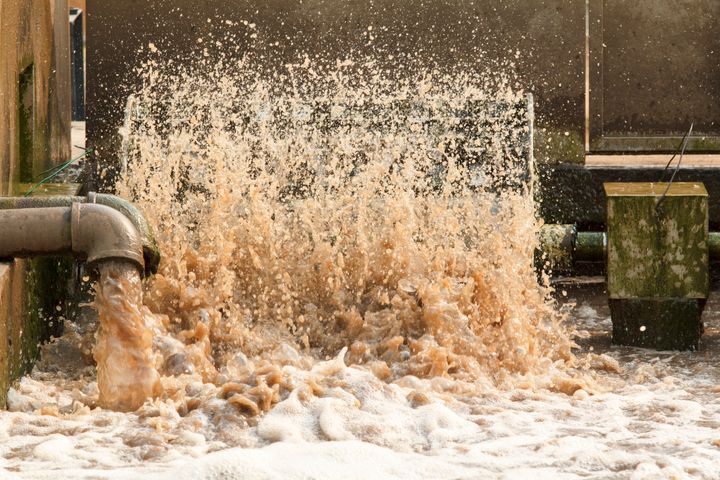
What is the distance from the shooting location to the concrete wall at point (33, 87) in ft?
23.4

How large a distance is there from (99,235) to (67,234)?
145 mm

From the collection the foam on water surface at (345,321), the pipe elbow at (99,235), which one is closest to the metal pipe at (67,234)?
the pipe elbow at (99,235)

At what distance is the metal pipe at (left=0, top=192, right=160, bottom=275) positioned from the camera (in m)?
6.48

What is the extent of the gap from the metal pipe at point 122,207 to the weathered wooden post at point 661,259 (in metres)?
2.64

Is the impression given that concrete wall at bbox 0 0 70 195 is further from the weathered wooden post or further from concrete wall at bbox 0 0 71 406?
the weathered wooden post

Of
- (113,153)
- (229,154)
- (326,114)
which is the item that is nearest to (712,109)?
(326,114)

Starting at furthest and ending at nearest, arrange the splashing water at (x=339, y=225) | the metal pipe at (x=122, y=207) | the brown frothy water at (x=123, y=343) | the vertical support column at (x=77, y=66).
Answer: the vertical support column at (x=77, y=66) < the splashing water at (x=339, y=225) < the metal pipe at (x=122, y=207) < the brown frothy water at (x=123, y=343)

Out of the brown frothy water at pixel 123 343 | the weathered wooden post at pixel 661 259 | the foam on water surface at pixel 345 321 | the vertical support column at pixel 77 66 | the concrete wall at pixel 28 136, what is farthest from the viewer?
the vertical support column at pixel 77 66

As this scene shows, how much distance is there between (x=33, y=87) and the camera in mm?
8156

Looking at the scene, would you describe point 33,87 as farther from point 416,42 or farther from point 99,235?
point 416,42

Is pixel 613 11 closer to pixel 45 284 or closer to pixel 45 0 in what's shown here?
pixel 45 0

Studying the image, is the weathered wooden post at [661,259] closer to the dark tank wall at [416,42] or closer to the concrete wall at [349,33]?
the dark tank wall at [416,42]

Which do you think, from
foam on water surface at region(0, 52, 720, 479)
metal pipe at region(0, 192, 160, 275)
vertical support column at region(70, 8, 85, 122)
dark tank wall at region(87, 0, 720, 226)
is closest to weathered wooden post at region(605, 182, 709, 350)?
foam on water surface at region(0, 52, 720, 479)

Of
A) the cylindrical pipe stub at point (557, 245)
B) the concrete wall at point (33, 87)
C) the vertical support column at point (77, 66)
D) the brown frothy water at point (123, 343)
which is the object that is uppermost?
the vertical support column at point (77, 66)
